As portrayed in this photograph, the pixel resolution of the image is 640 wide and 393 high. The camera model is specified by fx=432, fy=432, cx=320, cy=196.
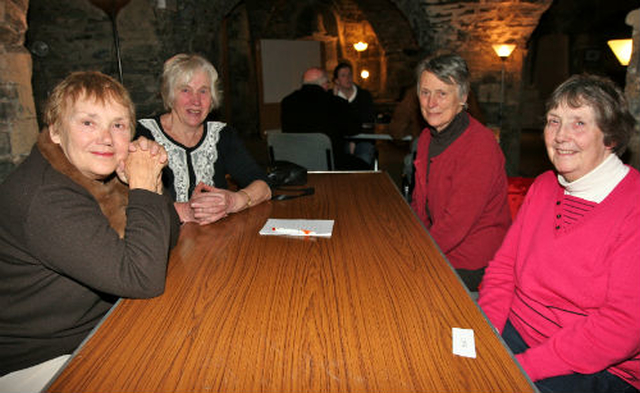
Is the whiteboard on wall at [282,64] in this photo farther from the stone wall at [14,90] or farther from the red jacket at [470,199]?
the red jacket at [470,199]

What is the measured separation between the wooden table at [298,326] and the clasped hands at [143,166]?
0.99 feet

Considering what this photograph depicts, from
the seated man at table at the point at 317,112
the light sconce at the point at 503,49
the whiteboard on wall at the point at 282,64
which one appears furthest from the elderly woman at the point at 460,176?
the whiteboard on wall at the point at 282,64

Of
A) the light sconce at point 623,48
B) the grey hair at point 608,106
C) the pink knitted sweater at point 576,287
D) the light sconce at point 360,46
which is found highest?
the light sconce at point 360,46

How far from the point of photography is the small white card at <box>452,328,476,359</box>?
0.96 meters

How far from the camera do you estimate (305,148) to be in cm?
361

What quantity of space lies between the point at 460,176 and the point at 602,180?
711 mm

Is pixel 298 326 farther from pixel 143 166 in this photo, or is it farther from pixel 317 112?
pixel 317 112

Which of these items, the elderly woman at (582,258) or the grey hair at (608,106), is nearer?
the elderly woman at (582,258)

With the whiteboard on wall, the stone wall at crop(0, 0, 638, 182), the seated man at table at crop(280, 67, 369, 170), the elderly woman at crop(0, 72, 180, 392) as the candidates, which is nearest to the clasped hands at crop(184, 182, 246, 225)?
the elderly woman at crop(0, 72, 180, 392)

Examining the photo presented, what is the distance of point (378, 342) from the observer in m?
1.00

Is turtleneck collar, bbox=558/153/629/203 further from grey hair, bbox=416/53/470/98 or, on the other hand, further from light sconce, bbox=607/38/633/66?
light sconce, bbox=607/38/633/66

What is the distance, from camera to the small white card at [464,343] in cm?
96

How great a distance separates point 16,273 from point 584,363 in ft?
5.28

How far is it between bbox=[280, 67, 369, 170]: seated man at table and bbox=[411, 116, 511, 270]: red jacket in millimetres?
2193
